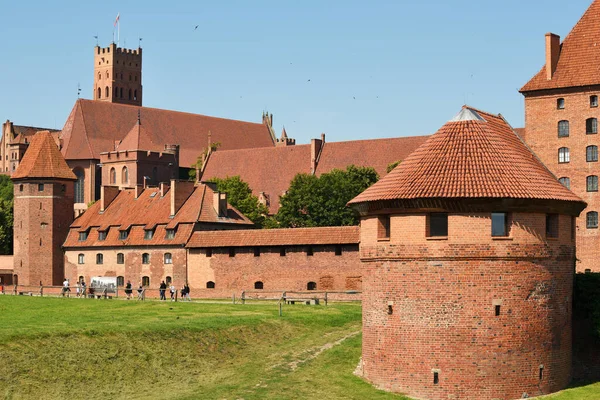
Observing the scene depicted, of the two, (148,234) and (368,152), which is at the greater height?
(368,152)

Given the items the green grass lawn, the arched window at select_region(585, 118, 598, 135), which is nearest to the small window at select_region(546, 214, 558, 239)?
the green grass lawn

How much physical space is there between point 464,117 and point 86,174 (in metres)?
90.4

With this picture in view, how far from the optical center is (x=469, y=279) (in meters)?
33.8

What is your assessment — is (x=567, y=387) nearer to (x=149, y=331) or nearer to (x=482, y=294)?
(x=482, y=294)

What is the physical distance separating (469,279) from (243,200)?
63752 millimetres

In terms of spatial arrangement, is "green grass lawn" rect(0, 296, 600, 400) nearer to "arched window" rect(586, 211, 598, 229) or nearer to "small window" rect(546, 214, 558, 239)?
"small window" rect(546, 214, 558, 239)

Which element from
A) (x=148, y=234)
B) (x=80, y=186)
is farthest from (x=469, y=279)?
(x=80, y=186)

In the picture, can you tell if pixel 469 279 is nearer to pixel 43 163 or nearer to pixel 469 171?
pixel 469 171

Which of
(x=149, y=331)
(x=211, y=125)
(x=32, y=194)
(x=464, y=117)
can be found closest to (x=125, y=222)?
(x=32, y=194)

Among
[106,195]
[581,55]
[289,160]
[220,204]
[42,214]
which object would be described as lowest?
[42,214]

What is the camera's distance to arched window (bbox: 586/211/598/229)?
7138cm

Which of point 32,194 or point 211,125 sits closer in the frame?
point 32,194

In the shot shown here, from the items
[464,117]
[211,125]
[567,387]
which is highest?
[211,125]

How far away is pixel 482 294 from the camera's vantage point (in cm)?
3375
